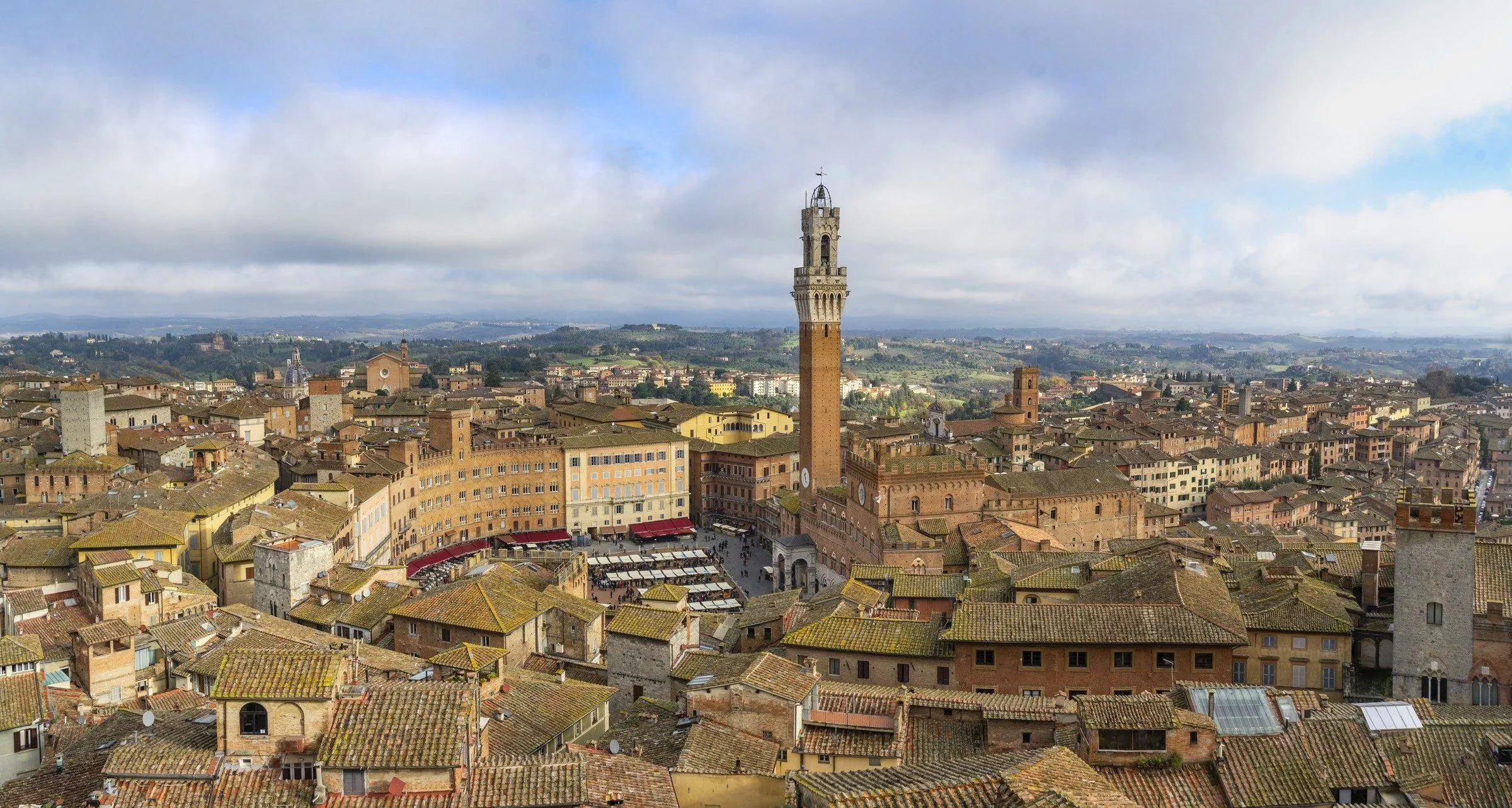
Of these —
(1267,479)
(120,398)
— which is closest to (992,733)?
(120,398)

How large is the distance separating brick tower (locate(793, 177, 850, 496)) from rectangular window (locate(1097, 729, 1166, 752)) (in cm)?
5507

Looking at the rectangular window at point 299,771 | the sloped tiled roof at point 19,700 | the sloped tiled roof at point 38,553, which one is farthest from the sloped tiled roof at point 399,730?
the sloped tiled roof at point 38,553

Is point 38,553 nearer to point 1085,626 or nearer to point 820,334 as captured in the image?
point 1085,626

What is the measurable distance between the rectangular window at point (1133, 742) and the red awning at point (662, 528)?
68.2 m

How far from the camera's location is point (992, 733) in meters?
21.5

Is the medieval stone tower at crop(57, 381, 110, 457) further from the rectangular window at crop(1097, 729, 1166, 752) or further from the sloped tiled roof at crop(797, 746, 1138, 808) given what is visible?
the sloped tiled roof at crop(797, 746, 1138, 808)

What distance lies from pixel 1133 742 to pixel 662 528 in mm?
70090

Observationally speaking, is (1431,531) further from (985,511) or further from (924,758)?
(985,511)

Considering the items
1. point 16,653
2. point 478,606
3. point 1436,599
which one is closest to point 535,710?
point 478,606

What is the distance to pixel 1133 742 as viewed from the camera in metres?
19.0

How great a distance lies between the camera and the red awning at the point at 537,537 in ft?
271

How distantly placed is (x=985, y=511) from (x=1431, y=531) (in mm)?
38072

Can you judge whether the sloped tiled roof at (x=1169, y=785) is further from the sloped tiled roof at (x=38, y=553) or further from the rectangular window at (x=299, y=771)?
the sloped tiled roof at (x=38, y=553)

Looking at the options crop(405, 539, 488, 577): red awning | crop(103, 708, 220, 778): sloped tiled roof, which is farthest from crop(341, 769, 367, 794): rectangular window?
crop(405, 539, 488, 577): red awning
